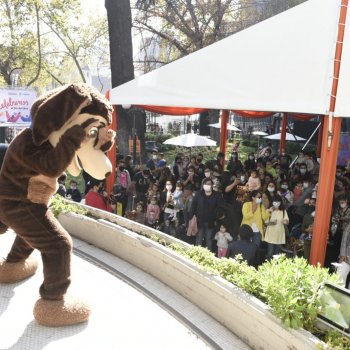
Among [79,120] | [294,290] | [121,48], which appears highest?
[121,48]

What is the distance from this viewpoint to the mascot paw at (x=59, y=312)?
3.72 m

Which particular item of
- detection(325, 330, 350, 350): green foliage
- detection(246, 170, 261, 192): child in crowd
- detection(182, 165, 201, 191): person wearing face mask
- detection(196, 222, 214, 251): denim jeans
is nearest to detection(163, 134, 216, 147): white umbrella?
detection(182, 165, 201, 191): person wearing face mask

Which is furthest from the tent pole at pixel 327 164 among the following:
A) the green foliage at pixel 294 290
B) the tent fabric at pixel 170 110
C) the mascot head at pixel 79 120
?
the tent fabric at pixel 170 110

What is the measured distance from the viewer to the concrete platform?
139 inches

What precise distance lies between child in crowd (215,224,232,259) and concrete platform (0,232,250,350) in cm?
176

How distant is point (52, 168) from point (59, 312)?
1.26 m

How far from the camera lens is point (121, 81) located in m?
13.2

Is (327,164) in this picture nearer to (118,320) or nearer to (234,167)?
(118,320)

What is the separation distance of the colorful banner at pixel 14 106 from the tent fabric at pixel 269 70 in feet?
25.2

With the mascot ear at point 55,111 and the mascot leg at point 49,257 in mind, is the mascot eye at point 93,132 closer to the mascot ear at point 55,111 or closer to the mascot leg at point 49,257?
the mascot ear at point 55,111

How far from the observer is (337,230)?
5.98 m

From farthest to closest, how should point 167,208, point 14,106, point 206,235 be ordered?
point 14,106, point 167,208, point 206,235

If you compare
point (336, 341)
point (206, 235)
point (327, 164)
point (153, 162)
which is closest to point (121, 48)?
point (153, 162)

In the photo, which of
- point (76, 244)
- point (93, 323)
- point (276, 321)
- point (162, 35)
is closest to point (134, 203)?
point (76, 244)
